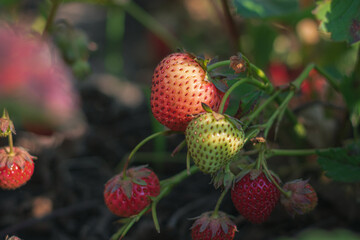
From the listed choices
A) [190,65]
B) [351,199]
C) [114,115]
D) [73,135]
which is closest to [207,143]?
[190,65]

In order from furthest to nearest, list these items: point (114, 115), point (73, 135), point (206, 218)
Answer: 1. point (114, 115)
2. point (73, 135)
3. point (206, 218)

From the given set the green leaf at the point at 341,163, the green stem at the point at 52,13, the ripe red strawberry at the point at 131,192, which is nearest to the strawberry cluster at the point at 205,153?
the ripe red strawberry at the point at 131,192

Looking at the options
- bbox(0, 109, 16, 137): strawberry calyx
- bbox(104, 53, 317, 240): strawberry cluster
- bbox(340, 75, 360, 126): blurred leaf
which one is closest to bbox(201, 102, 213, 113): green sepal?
bbox(104, 53, 317, 240): strawberry cluster

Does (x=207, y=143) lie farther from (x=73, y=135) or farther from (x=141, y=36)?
(x=141, y=36)

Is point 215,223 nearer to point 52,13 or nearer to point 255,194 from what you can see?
point 255,194

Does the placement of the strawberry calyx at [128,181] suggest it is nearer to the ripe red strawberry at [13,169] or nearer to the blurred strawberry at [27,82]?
the ripe red strawberry at [13,169]

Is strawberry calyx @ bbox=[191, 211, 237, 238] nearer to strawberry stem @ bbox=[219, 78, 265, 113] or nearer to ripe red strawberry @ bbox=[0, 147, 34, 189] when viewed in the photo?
strawberry stem @ bbox=[219, 78, 265, 113]
